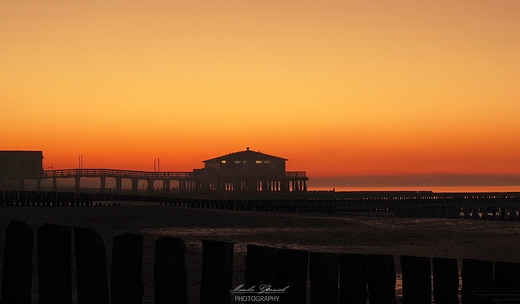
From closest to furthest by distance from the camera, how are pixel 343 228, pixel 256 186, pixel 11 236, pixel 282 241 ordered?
pixel 11 236
pixel 282 241
pixel 343 228
pixel 256 186

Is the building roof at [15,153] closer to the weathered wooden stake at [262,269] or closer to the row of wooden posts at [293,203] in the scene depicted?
the row of wooden posts at [293,203]

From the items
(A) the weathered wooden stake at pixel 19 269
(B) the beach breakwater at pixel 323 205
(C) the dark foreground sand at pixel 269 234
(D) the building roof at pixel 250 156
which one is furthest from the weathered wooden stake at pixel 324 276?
(D) the building roof at pixel 250 156

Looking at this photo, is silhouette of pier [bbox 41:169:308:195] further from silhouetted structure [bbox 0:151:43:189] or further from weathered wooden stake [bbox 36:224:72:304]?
weathered wooden stake [bbox 36:224:72:304]

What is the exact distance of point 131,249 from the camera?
5.29m

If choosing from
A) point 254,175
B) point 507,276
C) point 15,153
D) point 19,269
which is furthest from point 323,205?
point 15,153

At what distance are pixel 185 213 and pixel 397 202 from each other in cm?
2231

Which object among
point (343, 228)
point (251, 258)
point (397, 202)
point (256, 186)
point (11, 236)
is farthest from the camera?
point (256, 186)

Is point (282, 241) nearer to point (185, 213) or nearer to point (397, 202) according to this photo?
point (185, 213)

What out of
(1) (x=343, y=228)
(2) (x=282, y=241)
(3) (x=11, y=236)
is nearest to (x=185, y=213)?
(1) (x=343, y=228)

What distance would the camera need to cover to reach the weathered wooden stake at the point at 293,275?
5102 millimetres

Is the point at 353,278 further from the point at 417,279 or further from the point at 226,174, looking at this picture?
the point at 226,174

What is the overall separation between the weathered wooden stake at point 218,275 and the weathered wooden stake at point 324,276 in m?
0.63

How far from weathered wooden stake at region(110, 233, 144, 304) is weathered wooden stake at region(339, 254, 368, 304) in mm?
1562

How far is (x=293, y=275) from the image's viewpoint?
16.7ft
